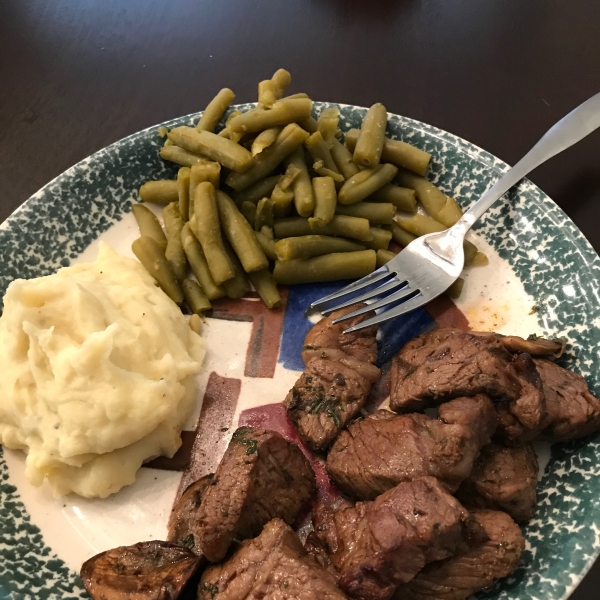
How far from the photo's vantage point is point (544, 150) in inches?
163

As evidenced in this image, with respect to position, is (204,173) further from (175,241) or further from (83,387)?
(83,387)

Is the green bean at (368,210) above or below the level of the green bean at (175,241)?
below

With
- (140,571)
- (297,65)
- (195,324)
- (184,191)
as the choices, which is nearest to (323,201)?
(184,191)

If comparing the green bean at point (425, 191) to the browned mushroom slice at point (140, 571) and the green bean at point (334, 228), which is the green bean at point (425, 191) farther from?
the browned mushroom slice at point (140, 571)

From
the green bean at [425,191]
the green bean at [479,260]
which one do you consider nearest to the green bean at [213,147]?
the green bean at [425,191]

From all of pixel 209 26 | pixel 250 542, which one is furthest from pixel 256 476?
pixel 209 26

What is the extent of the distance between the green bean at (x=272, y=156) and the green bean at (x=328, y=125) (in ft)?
0.98

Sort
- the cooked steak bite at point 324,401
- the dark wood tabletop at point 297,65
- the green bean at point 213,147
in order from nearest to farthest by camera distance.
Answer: the cooked steak bite at point 324,401, the green bean at point 213,147, the dark wood tabletop at point 297,65

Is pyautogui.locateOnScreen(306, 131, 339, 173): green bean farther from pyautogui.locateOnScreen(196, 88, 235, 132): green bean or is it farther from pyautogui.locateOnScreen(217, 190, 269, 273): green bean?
pyautogui.locateOnScreen(196, 88, 235, 132): green bean

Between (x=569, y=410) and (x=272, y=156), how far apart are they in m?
2.65

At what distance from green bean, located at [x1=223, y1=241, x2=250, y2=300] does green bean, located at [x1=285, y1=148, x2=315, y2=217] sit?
2.00 feet

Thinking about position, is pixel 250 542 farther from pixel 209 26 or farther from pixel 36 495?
pixel 209 26

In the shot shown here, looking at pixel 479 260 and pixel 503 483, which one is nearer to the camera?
pixel 503 483

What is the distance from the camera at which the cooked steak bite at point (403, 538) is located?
255 cm
